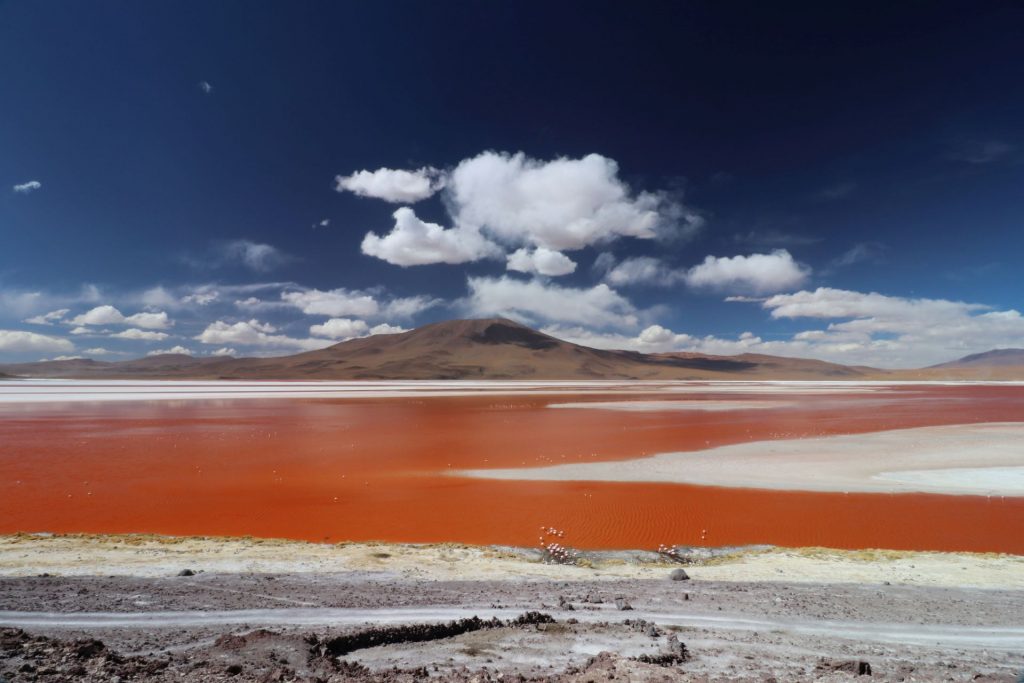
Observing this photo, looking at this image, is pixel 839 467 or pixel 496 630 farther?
pixel 839 467

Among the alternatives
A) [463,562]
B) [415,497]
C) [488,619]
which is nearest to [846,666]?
[488,619]

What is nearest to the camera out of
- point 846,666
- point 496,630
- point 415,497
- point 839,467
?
point 846,666

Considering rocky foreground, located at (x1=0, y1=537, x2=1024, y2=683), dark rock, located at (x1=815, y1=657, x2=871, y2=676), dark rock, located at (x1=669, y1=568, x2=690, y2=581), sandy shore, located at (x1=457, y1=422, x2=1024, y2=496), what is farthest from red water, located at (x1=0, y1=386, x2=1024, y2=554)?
dark rock, located at (x1=815, y1=657, x2=871, y2=676)

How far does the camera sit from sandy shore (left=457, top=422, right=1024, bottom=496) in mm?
17453

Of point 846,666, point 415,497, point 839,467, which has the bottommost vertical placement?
point 415,497

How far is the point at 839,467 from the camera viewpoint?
20000mm

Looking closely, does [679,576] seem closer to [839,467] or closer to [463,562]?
[463,562]

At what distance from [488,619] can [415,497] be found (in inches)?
372

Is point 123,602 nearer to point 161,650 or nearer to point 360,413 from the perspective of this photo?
point 161,650

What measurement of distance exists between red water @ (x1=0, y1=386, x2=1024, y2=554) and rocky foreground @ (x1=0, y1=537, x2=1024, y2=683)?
2.55 m

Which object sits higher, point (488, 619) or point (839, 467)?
point (488, 619)

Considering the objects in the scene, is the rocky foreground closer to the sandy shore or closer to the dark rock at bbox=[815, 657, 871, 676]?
the dark rock at bbox=[815, 657, 871, 676]

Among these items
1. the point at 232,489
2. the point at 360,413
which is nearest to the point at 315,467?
the point at 232,489

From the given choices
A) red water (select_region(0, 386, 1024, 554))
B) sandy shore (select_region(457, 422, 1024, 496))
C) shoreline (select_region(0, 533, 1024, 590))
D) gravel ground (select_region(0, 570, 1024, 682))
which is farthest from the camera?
sandy shore (select_region(457, 422, 1024, 496))
